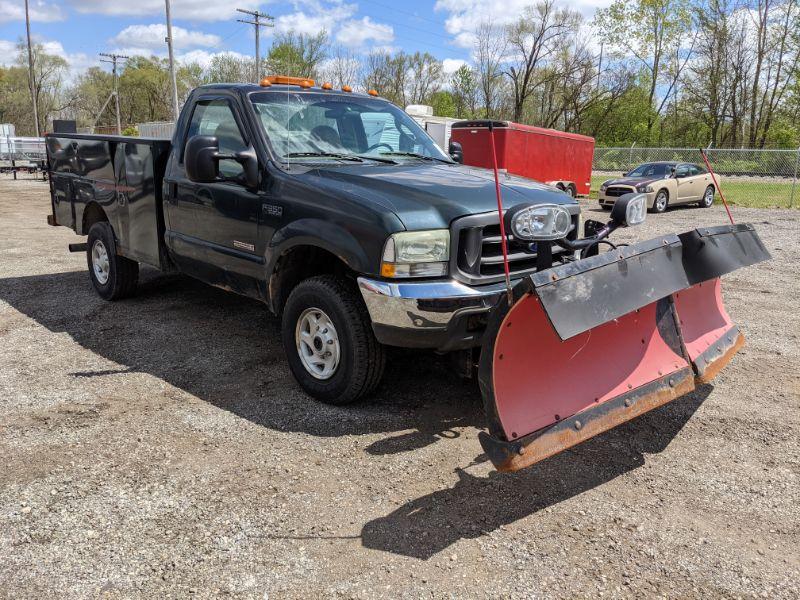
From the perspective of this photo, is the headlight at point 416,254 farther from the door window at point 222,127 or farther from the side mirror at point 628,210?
the door window at point 222,127

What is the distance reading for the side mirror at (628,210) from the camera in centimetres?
372

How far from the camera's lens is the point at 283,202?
14.3 ft

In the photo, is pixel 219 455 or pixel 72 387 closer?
pixel 219 455

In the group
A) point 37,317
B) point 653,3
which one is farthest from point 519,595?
point 653,3

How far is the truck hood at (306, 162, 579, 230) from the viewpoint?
3.78 metres

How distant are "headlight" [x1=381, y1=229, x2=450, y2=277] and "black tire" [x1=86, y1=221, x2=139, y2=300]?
3.97m

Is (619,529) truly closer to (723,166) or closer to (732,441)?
(732,441)

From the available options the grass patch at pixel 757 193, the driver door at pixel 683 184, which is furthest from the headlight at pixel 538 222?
the grass patch at pixel 757 193

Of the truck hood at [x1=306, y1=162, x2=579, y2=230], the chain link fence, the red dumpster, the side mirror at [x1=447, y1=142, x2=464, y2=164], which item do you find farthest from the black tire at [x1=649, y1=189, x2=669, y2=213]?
the truck hood at [x1=306, y1=162, x2=579, y2=230]

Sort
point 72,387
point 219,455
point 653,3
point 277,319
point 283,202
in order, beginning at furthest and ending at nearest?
1. point 653,3
2. point 277,319
3. point 72,387
4. point 283,202
5. point 219,455

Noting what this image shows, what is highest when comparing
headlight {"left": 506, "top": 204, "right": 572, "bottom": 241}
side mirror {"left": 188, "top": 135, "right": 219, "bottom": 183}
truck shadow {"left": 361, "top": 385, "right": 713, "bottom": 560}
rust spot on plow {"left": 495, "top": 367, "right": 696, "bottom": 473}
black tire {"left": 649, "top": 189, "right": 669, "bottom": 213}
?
side mirror {"left": 188, "top": 135, "right": 219, "bottom": 183}

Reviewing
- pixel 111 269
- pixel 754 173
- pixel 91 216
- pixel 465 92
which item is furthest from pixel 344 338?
pixel 465 92

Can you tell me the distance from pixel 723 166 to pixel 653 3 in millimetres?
30434

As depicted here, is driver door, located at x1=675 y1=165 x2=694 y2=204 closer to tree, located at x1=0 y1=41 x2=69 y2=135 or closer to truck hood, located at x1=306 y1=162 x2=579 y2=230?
truck hood, located at x1=306 y1=162 x2=579 y2=230
